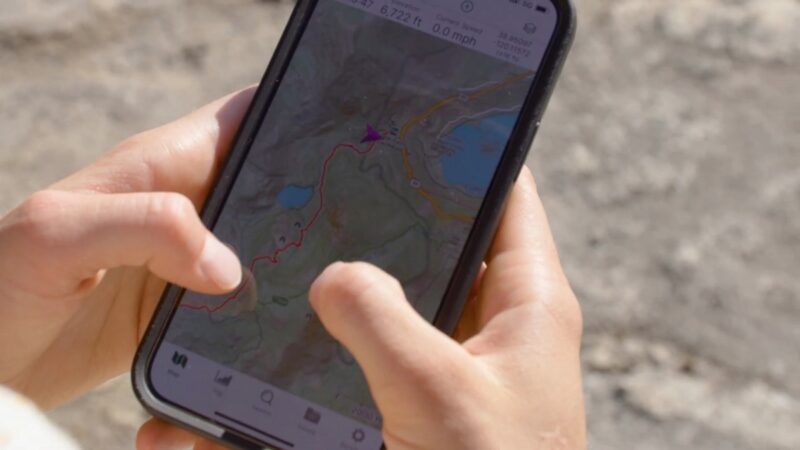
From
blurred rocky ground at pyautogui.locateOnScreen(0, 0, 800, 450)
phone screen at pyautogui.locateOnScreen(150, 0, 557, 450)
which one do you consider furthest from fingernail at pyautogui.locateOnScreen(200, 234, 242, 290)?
blurred rocky ground at pyautogui.locateOnScreen(0, 0, 800, 450)

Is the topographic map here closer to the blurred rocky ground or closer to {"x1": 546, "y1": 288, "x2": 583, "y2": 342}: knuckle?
{"x1": 546, "y1": 288, "x2": 583, "y2": 342}: knuckle

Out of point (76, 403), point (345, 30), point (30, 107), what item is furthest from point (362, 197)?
point (30, 107)

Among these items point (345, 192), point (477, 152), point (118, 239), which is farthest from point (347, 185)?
point (118, 239)

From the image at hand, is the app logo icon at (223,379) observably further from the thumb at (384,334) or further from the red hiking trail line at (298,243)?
the thumb at (384,334)

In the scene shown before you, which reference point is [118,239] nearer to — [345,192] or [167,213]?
[167,213]

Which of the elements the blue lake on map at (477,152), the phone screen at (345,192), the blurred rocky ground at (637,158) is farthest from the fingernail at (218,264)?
the blurred rocky ground at (637,158)
